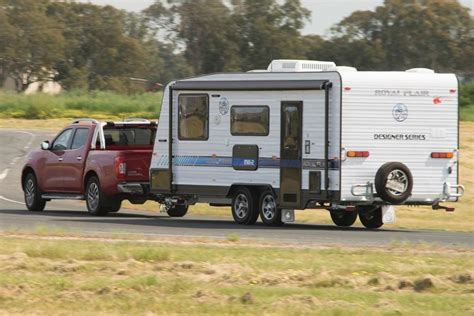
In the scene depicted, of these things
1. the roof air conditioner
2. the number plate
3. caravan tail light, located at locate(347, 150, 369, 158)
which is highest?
the roof air conditioner

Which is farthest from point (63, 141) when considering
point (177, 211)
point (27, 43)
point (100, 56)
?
point (100, 56)

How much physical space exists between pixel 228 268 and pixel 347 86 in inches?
296

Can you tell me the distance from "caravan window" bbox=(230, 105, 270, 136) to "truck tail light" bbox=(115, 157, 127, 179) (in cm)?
260

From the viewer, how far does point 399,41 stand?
62.7m

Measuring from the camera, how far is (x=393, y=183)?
21.7 m

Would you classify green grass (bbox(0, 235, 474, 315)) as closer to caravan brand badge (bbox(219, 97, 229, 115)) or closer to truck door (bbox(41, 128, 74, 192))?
caravan brand badge (bbox(219, 97, 229, 115))

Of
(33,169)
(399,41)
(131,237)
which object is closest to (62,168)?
(33,169)

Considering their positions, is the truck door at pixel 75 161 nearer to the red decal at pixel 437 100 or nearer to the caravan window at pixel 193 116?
the caravan window at pixel 193 116

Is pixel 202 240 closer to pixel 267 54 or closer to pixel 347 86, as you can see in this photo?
pixel 347 86

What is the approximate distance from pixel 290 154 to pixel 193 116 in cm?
232

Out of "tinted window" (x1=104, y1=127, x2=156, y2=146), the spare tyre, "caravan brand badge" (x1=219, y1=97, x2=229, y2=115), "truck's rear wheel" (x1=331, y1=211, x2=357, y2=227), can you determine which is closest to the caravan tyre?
"caravan brand badge" (x1=219, y1=97, x2=229, y2=115)

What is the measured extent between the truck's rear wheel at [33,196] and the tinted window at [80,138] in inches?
58.1

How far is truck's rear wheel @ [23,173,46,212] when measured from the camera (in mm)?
26587

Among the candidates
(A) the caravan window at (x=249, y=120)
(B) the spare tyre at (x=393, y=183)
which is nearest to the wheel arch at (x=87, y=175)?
(A) the caravan window at (x=249, y=120)
